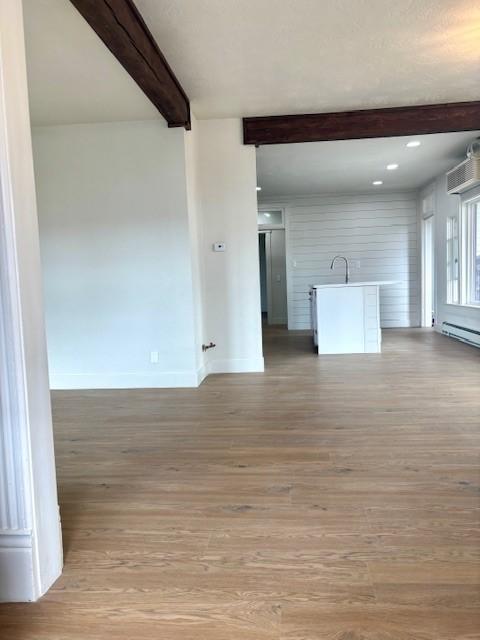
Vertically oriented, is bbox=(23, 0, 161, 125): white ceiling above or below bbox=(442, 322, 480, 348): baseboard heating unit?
above

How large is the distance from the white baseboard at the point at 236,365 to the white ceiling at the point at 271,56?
2.54m

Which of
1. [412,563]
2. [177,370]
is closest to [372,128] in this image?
[177,370]

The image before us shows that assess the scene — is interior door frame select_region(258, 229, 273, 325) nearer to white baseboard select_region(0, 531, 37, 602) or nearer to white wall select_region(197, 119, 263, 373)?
white wall select_region(197, 119, 263, 373)

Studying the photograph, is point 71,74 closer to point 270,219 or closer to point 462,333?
point 462,333

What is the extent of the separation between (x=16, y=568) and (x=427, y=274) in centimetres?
816

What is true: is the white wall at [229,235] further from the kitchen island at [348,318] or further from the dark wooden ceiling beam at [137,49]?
the kitchen island at [348,318]

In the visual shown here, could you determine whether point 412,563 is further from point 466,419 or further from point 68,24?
point 68,24

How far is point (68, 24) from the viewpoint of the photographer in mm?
2580

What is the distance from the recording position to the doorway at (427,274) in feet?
26.2

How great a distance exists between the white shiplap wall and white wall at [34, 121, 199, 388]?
449cm

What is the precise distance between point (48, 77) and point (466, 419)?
152 inches

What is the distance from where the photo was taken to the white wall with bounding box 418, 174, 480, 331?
633 centimetres

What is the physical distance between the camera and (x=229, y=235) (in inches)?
182

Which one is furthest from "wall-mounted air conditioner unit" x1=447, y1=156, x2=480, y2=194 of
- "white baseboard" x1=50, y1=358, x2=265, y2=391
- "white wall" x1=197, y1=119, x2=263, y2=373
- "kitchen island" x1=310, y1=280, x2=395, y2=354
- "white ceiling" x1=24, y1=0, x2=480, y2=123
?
"white baseboard" x1=50, y1=358, x2=265, y2=391
